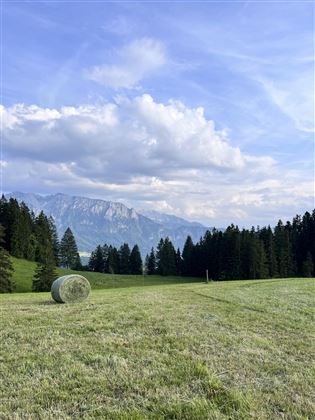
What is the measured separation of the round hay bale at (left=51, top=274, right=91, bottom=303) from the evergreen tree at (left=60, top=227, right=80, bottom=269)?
11078 cm

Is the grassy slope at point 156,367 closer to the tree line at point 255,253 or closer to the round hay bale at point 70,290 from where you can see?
the round hay bale at point 70,290

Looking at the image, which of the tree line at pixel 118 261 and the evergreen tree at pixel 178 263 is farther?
the tree line at pixel 118 261

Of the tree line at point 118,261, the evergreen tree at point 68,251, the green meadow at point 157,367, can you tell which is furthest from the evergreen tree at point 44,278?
the evergreen tree at point 68,251

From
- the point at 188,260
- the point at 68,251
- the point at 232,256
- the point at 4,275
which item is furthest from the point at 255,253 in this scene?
the point at 68,251

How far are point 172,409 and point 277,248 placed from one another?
97.9 m

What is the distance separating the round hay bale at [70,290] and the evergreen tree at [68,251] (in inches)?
4361

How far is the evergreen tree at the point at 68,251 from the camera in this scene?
13250 centimetres

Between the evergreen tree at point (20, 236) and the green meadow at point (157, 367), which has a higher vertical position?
the evergreen tree at point (20, 236)

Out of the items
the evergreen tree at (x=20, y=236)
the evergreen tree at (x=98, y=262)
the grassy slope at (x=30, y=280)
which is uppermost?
the evergreen tree at (x=20, y=236)

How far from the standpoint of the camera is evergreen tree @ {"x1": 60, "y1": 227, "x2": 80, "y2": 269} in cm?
13250

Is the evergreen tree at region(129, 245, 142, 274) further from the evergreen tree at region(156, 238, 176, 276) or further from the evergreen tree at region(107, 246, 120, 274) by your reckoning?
the evergreen tree at region(156, 238, 176, 276)

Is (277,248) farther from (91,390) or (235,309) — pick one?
(91,390)

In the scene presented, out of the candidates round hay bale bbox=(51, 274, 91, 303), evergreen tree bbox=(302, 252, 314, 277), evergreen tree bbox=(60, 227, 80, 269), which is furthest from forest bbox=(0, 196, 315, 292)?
round hay bale bbox=(51, 274, 91, 303)

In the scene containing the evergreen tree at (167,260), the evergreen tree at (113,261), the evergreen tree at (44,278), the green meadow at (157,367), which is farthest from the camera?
the evergreen tree at (113,261)
